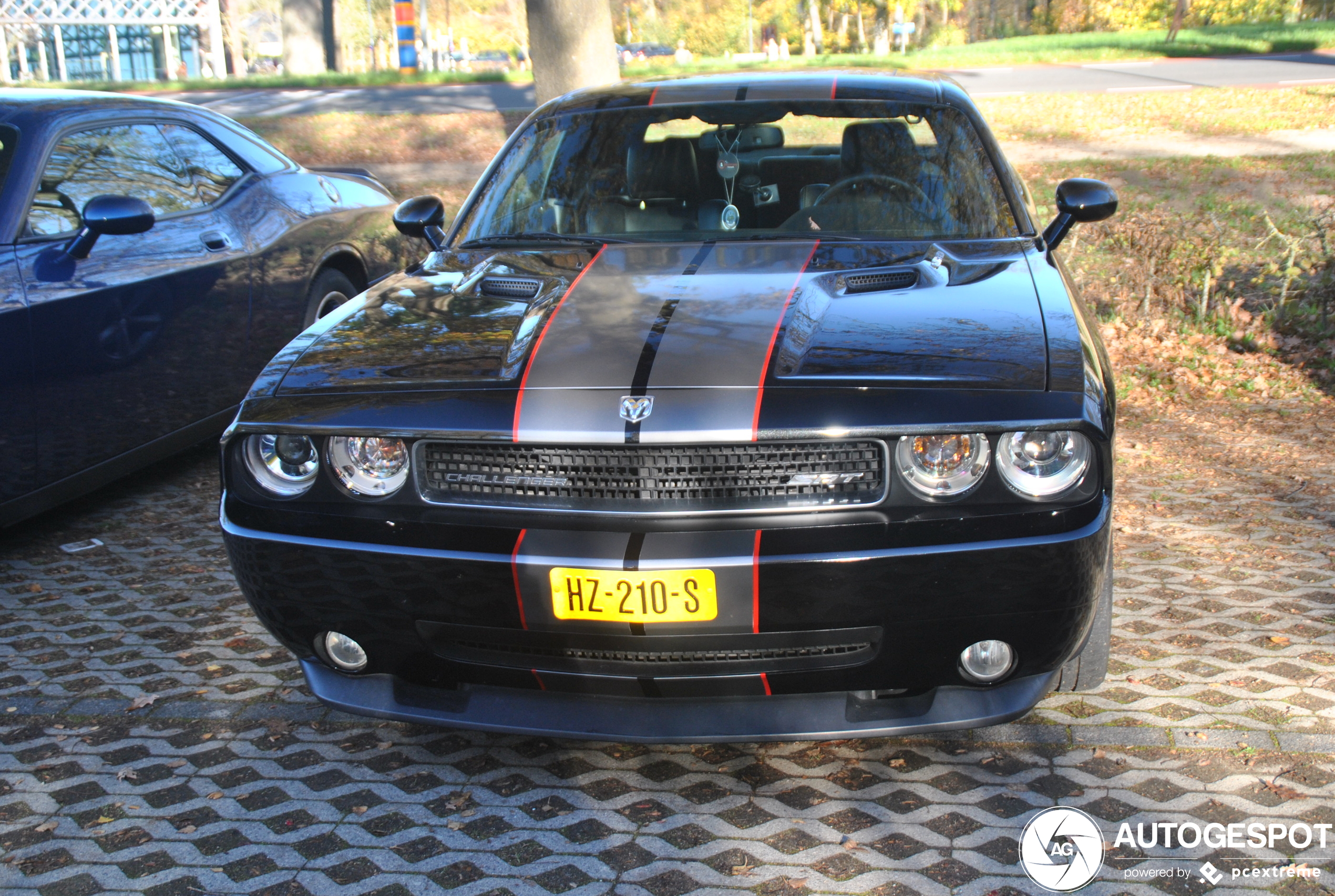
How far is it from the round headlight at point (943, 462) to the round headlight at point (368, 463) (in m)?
1.05

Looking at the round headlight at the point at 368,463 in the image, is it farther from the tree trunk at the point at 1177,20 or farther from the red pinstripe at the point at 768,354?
the tree trunk at the point at 1177,20

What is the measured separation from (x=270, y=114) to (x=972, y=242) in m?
16.1

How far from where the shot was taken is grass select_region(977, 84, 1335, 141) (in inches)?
565

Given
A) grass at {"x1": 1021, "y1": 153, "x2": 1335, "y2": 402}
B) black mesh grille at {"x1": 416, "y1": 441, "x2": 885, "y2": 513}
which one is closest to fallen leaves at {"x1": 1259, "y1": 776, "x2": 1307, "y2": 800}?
black mesh grille at {"x1": 416, "y1": 441, "x2": 885, "y2": 513}

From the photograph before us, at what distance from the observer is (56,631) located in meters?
3.79

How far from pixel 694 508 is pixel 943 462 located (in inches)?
20.2

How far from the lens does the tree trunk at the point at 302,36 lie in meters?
28.0

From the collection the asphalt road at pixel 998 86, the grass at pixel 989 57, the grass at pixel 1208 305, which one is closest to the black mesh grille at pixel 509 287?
the grass at pixel 1208 305

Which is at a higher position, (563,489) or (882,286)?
(882,286)

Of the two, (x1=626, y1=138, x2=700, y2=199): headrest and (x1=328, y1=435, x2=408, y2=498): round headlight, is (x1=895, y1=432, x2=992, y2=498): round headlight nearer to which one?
(x1=328, y1=435, x2=408, y2=498): round headlight

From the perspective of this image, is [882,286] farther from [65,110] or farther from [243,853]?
[65,110]

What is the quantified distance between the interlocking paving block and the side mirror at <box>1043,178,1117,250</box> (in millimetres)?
1199

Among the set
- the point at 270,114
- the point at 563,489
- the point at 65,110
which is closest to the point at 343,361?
the point at 563,489

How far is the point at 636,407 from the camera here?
2.39m
